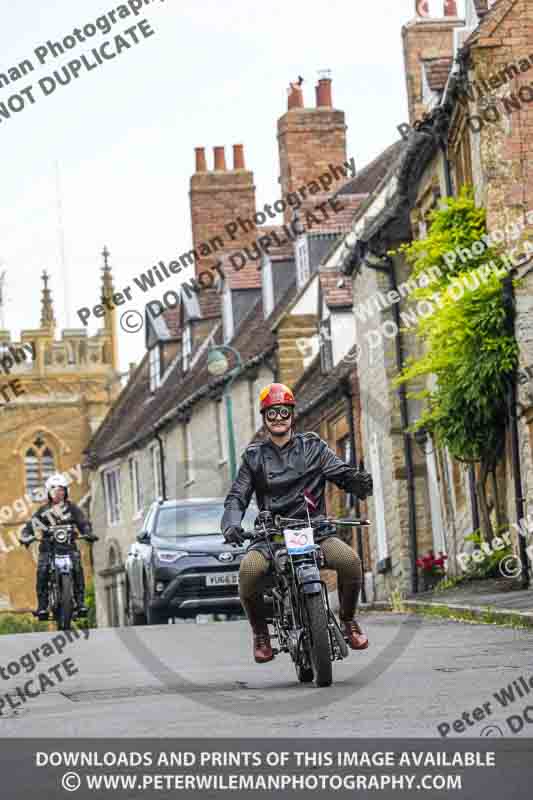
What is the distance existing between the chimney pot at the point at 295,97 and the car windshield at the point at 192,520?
69.8 feet

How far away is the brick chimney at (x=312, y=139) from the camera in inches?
1705

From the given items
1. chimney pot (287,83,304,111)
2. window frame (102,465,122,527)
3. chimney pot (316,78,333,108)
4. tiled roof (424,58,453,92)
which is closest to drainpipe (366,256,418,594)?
tiled roof (424,58,453,92)

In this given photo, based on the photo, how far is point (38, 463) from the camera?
89188 mm

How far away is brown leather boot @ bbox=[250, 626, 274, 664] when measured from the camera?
37.7ft

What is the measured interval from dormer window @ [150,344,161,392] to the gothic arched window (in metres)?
30.9

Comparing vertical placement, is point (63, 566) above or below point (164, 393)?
below

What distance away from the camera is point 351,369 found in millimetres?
32719

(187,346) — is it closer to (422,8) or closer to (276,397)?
(422,8)

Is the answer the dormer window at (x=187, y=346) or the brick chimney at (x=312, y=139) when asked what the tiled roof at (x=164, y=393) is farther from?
the brick chimney at (x=312, y=139)

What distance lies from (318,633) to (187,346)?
43288 mm

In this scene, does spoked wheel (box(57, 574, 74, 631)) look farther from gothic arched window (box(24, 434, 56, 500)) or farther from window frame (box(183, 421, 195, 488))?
gothic arched window (box(24, 434, 56, 500))

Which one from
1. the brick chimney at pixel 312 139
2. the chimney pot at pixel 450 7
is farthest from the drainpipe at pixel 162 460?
the chimney pot at pixel 450 7

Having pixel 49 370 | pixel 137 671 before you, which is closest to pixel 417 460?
pixel 137 671

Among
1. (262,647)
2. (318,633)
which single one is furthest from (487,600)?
(318,633)
